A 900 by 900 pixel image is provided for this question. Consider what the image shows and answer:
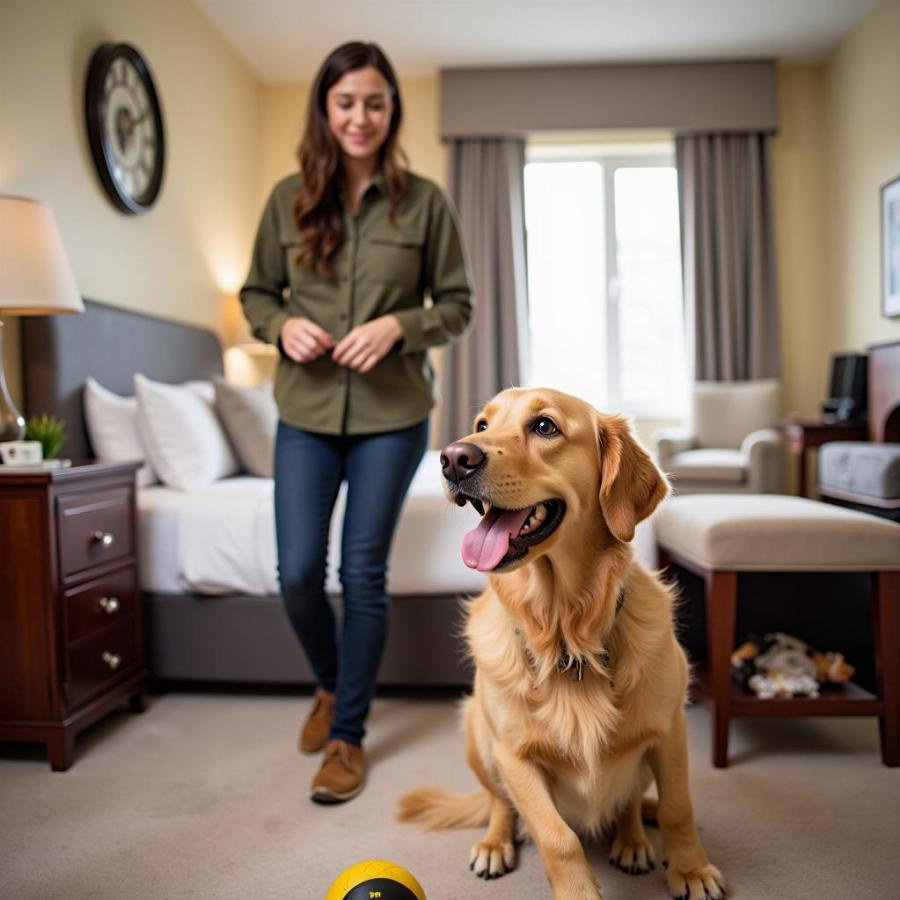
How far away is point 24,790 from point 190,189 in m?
3.34

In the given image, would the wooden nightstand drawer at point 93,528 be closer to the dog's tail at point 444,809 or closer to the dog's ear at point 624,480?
the dog's tail at point 444,809

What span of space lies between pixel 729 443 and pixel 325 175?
405 centimetres

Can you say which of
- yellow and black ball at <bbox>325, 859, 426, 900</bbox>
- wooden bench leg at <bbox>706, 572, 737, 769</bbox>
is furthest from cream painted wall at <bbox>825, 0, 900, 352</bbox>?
yellow and black ball at <bbox>325, 859, 426, 900</bbox>

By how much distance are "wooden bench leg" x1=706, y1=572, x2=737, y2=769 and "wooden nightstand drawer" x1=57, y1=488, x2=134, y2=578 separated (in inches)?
61.3

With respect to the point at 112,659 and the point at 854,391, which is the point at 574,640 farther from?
A: the point at 854,391

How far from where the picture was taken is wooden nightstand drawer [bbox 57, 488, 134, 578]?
204 cm

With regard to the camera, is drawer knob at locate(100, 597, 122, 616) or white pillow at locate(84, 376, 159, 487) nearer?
drawer knob at locate(100, 597, 122, 616)

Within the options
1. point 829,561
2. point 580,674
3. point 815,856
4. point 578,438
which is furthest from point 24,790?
point 829,561

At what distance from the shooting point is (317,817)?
1738mm

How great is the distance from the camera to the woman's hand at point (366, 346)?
1903 mm

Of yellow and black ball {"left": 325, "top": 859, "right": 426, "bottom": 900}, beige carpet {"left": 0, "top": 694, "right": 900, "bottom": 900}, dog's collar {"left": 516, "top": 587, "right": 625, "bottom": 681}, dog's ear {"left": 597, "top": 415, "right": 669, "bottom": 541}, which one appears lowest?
beige carpet {"left": 0, "top": 694, "right": 900, "bottom": 900}

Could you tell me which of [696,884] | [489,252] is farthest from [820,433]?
[696,884]

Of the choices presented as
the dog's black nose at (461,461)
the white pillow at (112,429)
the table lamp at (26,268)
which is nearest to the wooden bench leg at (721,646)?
the dog's black nose at (461,461)

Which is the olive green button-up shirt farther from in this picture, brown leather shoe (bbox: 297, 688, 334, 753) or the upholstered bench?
the upholstered bench
